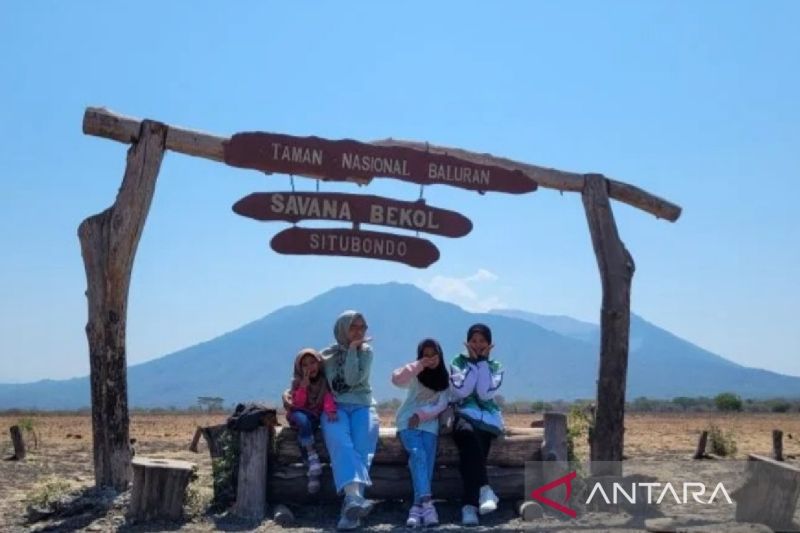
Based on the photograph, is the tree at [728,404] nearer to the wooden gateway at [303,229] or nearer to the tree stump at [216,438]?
the wooden gateway at [303,229]

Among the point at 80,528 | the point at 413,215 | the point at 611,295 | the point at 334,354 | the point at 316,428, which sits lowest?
the point at 80,528

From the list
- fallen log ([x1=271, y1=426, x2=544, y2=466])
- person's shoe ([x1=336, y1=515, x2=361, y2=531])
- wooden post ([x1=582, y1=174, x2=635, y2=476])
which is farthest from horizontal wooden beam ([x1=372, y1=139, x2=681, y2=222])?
person's shoe ([x1=336, y1=515, x2=361, y2=531])

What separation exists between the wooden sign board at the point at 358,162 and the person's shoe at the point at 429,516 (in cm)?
336

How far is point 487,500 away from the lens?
27.6 feet

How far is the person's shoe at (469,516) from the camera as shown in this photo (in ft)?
27.2

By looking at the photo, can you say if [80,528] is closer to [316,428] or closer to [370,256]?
[316,428]

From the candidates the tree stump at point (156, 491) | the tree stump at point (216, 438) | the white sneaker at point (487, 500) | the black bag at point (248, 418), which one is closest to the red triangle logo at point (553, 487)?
the white sneaker at point (487, 500)

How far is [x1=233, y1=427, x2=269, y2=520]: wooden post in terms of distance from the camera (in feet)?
28.0

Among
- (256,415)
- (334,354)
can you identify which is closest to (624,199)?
(334,354)

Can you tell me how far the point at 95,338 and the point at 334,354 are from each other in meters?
2.19

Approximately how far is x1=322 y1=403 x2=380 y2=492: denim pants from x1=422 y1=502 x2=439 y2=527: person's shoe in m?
0.56

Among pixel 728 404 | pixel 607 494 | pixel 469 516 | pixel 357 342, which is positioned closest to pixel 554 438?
pixel 607 494

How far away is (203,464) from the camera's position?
13062mm

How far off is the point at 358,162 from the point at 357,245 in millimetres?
853
